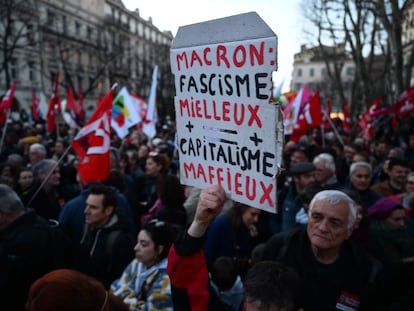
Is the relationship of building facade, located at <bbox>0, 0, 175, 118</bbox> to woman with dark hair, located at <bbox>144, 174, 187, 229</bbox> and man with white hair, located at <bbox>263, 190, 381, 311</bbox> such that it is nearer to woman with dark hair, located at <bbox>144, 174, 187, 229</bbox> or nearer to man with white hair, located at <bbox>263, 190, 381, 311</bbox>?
woman with dark hair, located at <bbox>144, 174, 187, 229</bbox>

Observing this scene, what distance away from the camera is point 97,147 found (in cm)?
491

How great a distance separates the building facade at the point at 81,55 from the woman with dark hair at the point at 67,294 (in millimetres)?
32619

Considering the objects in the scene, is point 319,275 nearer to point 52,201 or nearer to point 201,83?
point 201,83

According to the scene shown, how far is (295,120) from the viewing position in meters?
9.89

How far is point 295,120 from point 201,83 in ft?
26.7

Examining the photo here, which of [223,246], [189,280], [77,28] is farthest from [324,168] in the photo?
[77,28]

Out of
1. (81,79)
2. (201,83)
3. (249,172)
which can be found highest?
(81,79)

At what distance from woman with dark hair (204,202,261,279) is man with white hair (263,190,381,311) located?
96cm

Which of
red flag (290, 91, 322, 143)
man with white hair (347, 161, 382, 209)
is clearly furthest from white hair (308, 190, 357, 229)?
red flag (290, 91, 322, 143)

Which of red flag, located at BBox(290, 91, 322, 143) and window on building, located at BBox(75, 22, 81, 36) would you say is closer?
red flag, located at BBox(290, 91, 322, 143)

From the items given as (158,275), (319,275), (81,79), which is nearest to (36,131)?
(158,275)

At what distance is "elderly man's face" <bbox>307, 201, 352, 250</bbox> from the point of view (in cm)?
237

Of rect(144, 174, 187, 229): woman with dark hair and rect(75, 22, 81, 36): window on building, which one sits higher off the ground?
rect(75, 22, 81, 36): window on building

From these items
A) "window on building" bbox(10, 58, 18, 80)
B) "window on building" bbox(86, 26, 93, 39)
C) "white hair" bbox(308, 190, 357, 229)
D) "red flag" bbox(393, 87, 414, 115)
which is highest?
"window on building" bbox(86, 26, 93, 39)
